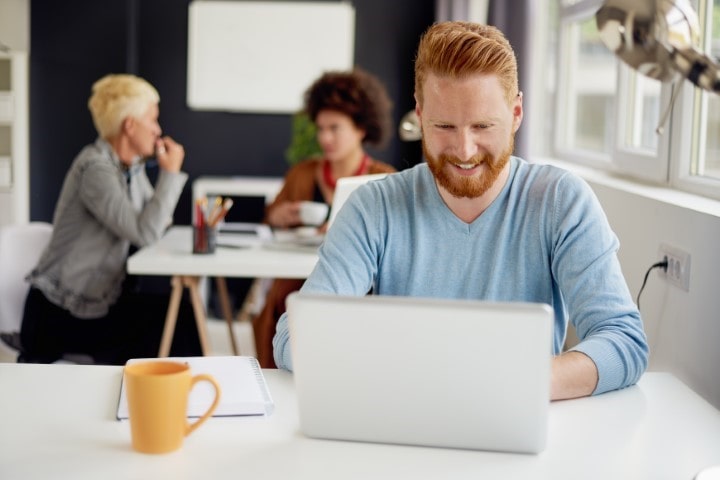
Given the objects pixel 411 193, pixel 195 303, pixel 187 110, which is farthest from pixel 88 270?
pixel 187 110

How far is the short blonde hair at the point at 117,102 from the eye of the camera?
131 inches

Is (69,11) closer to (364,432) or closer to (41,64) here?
(41,64)

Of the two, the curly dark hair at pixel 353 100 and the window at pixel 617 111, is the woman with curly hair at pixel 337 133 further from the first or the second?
the window at pixel 617 111

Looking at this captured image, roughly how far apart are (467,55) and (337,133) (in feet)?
6.48

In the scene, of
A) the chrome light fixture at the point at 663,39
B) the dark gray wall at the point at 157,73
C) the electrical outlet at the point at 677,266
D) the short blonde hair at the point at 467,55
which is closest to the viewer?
the chrome light fixture at the point at 663,39

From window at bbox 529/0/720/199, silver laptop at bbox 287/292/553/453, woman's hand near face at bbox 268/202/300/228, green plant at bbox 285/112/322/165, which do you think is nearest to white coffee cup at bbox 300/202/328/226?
woman's hand near face at bbox 268/202/300/228

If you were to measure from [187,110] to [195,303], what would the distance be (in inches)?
105

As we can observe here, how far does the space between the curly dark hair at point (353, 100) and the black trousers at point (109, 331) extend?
93cm

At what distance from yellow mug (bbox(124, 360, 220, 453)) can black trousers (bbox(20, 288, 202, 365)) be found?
196 centimetres

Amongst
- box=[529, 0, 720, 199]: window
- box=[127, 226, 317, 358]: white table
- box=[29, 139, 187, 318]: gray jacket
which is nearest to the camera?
box=[529, 0, 720, 199]: window

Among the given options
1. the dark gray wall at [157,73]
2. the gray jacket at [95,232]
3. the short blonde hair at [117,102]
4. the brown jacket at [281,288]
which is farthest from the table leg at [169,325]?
the dark gray wall at [157,73]

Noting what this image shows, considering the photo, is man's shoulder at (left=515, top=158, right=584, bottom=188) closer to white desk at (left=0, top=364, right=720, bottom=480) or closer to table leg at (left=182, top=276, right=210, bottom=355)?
white desk at (left=0, top=364, right=720, bottom=480)

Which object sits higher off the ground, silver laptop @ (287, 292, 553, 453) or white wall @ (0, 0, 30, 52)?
white wall @ (0, 0, 30, 52)

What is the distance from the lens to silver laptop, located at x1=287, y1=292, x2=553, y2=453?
1068mm
